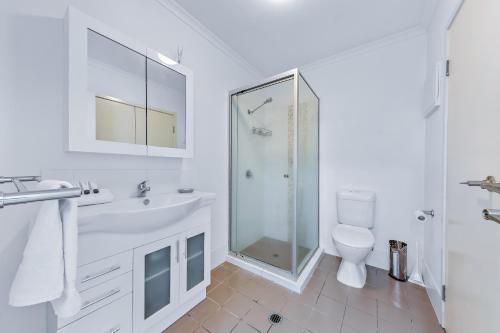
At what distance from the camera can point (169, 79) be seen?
1.54 m

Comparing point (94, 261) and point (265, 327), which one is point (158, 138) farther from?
point (265, 327)

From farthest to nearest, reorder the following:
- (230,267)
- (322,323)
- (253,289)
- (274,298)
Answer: (230,267), (253,289), (274,298), (322,323)

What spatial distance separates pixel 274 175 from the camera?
7.38 feet

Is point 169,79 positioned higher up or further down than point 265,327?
higher up

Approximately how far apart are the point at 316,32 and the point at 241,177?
5.54 ft

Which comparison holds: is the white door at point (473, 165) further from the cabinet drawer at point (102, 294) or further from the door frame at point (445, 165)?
the cabinet drawer at point (102, 294)

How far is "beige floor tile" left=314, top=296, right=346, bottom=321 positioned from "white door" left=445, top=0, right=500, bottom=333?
0.60 meters

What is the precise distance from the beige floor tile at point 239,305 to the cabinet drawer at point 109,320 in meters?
0.67

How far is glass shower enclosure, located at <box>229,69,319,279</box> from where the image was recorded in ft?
5.95

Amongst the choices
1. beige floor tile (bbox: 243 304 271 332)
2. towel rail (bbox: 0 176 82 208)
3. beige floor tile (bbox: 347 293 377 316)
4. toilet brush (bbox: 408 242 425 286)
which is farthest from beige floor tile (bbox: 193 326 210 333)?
toilet brush (bbox: 408 242 425 286)

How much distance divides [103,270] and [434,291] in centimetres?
217

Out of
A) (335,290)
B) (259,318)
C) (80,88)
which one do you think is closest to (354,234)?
(335,290)

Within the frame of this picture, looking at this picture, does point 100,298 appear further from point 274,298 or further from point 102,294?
point 274,298

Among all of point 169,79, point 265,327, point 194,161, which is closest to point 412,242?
point 265,327
